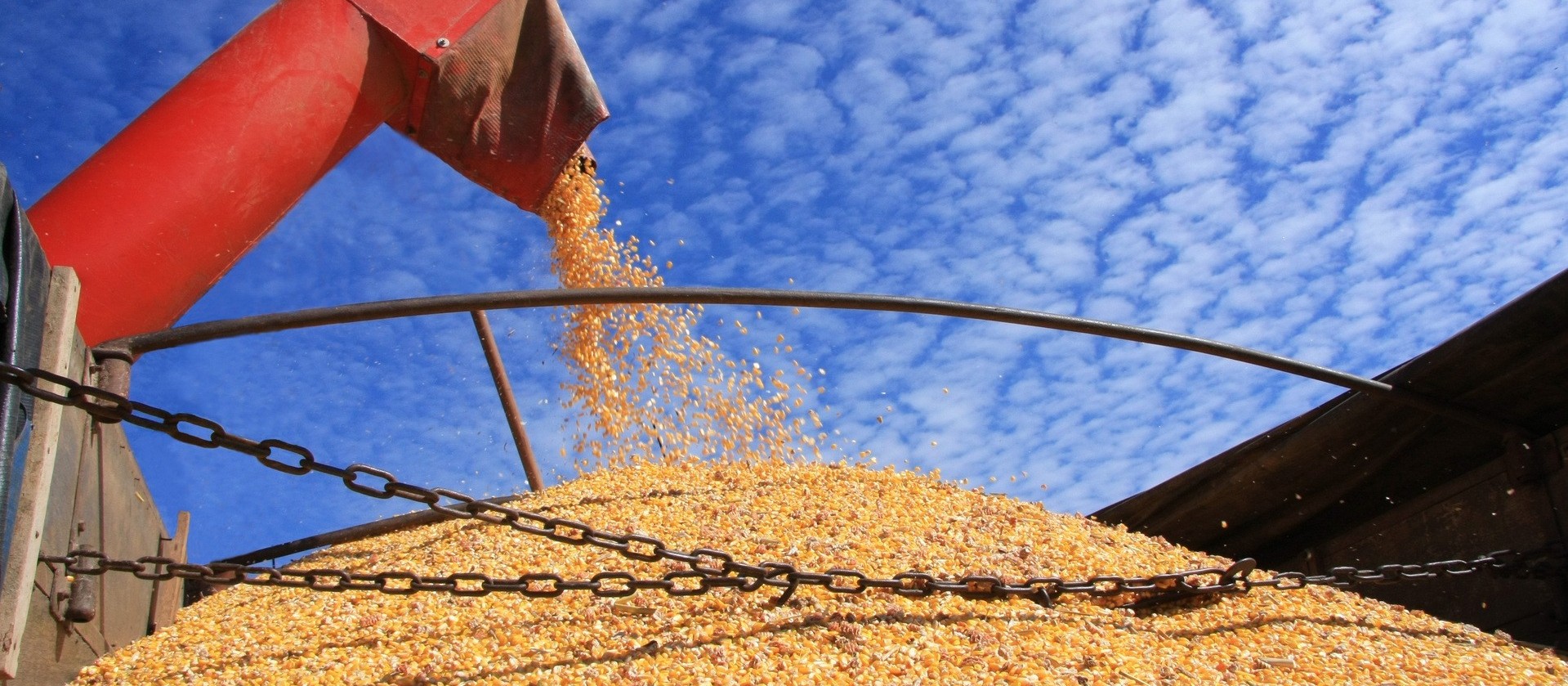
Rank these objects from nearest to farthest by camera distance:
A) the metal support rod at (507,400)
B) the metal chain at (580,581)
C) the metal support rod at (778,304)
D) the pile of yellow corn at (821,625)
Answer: the metal chain at (580,581) < the pile of yellow corn at (821,625) < the metal support rod at (778,304) < the metal support rod at (507,400)

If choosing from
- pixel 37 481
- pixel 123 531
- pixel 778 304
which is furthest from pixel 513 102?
pixel 37 481

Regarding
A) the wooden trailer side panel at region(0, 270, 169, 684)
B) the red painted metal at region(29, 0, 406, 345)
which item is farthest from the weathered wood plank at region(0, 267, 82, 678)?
the red painted metal at region(29, 0, 406, 345)

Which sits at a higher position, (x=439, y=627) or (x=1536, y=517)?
(x=439, y=627)

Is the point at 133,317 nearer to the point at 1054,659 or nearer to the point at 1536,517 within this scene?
the point at 1054,659

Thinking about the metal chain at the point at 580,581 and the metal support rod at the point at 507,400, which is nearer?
the metal chain at the point at 580,581

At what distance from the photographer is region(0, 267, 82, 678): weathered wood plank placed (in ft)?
8.92

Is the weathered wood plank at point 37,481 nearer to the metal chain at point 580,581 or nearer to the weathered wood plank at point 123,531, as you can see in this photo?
the metal chain at point 580,581

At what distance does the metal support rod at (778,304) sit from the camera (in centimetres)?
387

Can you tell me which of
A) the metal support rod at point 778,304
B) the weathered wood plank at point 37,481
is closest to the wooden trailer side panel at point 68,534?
the weathered wood plank at point 37,481

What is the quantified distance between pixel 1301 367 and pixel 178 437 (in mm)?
4468

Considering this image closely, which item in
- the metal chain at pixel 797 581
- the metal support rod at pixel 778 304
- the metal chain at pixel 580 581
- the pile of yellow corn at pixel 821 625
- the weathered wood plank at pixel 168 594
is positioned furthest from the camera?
the weathered wood plank at pixel 168 594

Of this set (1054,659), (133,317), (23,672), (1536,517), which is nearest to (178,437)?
(23,672)

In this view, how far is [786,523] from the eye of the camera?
4578mm

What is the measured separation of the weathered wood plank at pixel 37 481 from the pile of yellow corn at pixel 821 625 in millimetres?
929
